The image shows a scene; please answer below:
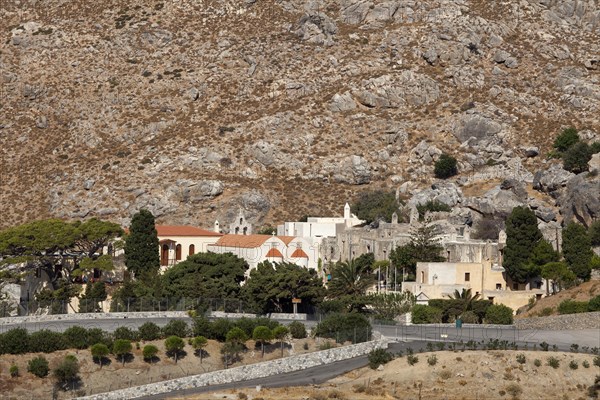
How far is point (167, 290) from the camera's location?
101625 mm

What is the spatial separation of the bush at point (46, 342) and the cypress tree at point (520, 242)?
42.9 metres

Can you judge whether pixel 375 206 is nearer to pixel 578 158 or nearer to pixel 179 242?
pixel 578 158

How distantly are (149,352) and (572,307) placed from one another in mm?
32980

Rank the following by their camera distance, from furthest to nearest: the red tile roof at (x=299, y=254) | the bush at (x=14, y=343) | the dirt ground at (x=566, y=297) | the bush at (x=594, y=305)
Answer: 1. the red tile roof at (x=299, y=254)
2. the dirt ground at (x=566, y=297)
3. the bush at (x=594, y=305)
4. the bush at (x=14, y=343)

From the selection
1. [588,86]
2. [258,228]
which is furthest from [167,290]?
[588,86]

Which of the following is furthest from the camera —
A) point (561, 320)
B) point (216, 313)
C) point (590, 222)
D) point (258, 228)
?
point (258, 228)

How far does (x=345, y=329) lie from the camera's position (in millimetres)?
81500

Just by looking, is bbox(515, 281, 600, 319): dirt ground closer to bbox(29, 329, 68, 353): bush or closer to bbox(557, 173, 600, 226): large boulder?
bbox(557, 173, 600, 226): large boulder

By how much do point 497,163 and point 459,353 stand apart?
245 feet

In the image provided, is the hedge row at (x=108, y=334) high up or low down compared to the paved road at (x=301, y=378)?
up

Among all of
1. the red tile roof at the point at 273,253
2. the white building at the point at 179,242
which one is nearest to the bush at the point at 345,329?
the red tile roof at the point at 273,253

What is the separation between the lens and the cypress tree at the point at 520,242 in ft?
345

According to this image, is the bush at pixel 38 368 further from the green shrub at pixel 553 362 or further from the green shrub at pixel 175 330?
the green shrub at pixel 553 362

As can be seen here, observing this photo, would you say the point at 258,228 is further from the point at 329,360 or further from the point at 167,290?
the point at 329,360
